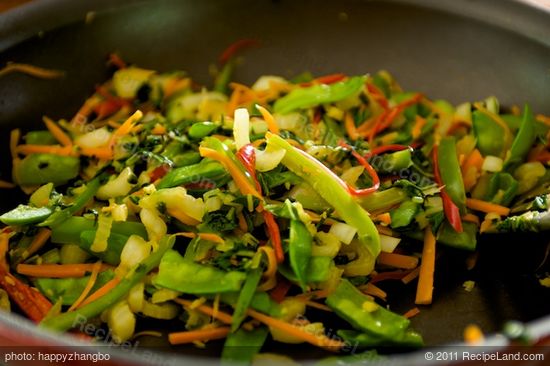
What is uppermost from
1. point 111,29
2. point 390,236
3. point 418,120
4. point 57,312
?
point 111,29

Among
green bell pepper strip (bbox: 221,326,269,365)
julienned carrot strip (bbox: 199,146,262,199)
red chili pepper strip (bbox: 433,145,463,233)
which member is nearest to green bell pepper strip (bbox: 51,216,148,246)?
julienned carrot strip (bbox: 199,146,262,199)

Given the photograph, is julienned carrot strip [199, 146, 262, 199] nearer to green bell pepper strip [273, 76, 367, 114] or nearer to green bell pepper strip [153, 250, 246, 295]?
green bell pepper strip [153, 250, 246, 295]

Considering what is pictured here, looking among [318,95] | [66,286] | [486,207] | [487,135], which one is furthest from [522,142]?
[66,286]

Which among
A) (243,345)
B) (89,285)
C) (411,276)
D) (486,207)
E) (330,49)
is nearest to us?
(243,345)

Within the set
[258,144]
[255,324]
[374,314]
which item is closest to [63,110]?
[258,144]

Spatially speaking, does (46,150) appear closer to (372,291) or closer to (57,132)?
(57,132)

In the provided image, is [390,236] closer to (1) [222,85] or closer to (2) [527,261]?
(2) [527,261]
